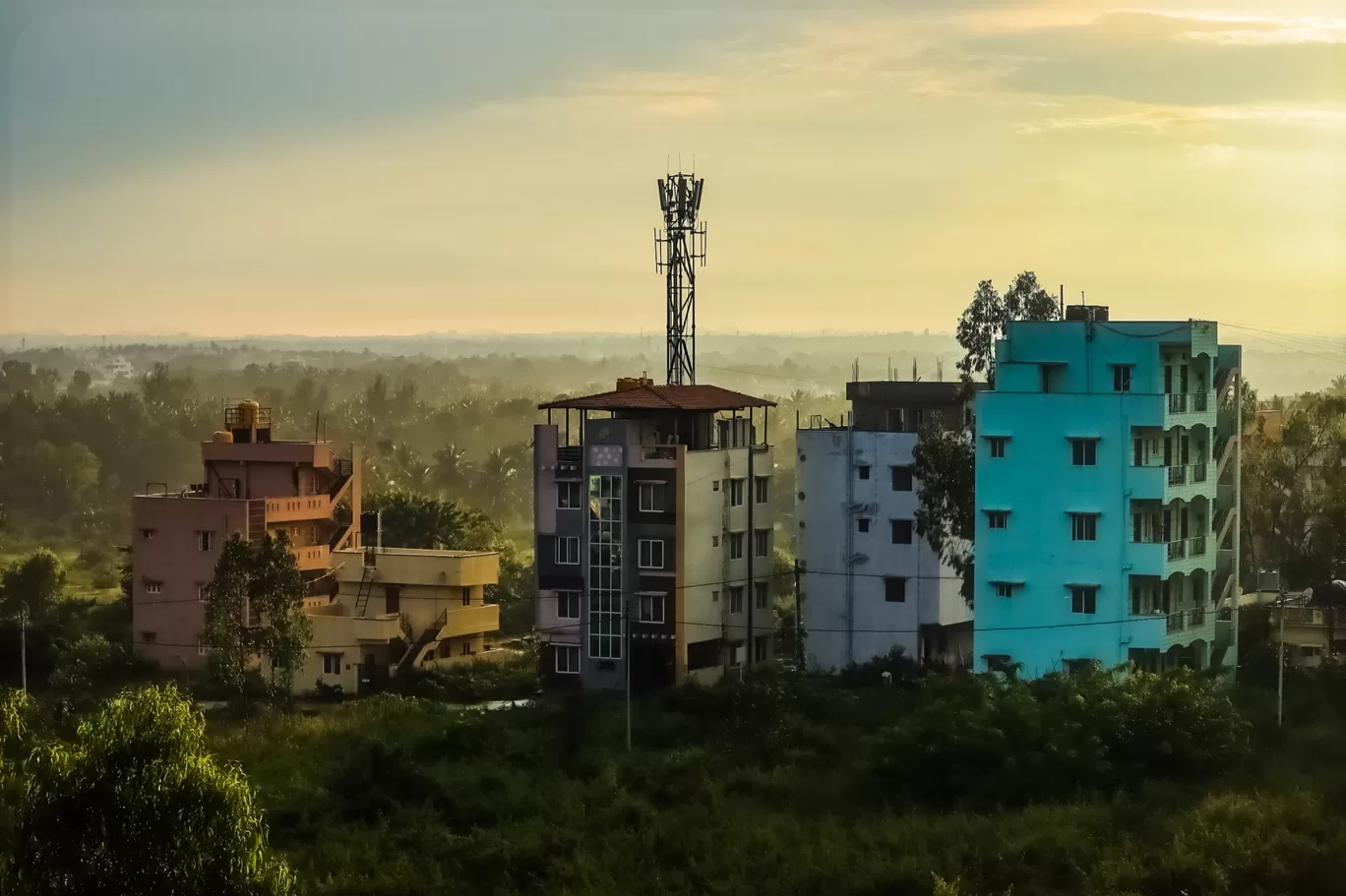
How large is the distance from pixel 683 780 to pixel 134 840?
4.09 m

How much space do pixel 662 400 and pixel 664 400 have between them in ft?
0.05

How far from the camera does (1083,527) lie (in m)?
12.6

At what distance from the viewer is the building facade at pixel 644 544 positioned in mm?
13633

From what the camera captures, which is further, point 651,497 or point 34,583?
point 34,583

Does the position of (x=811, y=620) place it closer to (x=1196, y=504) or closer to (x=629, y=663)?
(x=629, y=663)

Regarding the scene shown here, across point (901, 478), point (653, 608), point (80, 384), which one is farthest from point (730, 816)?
point (80, 384)

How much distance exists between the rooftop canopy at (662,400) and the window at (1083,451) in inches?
90.6

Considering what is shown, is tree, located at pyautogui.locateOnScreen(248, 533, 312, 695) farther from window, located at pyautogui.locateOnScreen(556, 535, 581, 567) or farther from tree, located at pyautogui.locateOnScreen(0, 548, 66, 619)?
tree, located at pyautogui.locateOnScreen(0, 548, 66, 619)

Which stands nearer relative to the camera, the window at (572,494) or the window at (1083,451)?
the window at (1083,451)

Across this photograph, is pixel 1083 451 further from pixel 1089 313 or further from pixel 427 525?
pixel 427 525

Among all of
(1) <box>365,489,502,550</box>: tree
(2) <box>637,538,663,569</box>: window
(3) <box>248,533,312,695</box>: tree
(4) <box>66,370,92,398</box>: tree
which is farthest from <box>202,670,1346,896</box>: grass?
(4) <box>66,370,92,398</box>: tree

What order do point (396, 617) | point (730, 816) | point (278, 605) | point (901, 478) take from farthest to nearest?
1. point (396, 617)
2. point (901, 478)
3. point (278, 605)
4. point (730, 816)

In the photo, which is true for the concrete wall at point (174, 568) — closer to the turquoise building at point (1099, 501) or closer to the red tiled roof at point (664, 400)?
the red tiled roof at point (664, 400)

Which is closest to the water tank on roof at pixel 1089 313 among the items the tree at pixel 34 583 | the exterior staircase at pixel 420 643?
the exterior staircase at pixel 420 643
